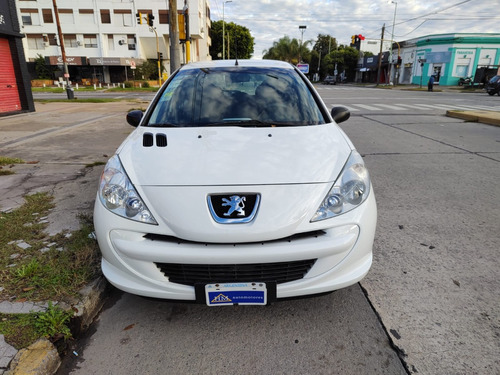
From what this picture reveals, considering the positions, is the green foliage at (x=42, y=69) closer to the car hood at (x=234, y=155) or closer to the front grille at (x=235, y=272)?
the car hood at (x=234, y=155)

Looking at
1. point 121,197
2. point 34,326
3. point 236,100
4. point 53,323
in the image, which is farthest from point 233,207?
point 236,100

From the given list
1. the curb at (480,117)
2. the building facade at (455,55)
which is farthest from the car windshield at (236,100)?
the building facade at (455,55)

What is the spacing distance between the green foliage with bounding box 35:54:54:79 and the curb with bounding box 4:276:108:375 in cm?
5096

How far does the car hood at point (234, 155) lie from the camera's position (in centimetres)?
210

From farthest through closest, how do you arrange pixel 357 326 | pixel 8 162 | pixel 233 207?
pixel 8 162
pixel 357 326
pixel 233 207

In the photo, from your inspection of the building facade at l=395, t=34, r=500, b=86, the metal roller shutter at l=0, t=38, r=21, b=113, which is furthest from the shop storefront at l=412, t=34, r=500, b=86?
the metal roller shutter at l=0, t=38, r=21, b=113

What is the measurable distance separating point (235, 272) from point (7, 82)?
14128 millimetres

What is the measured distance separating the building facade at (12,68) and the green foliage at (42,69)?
37108mm

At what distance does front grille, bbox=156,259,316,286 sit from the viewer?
1.92 meters

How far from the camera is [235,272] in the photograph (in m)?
1.93

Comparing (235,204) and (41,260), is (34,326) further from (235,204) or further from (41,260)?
(235,204)

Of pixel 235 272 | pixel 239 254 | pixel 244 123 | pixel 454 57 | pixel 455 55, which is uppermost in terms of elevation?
pixel 455 55

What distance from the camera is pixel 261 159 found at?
7.32 ft

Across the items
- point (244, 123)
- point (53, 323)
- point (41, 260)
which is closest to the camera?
point (53, 323)
